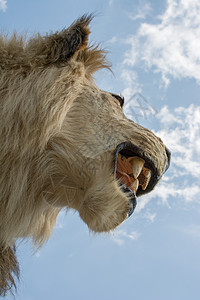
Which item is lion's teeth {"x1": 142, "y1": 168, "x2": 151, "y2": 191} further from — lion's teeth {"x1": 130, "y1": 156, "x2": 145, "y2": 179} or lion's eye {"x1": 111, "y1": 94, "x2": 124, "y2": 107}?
lion's eye {"x1": 111, "y1": 94, "x2": 124, "y2": 107}

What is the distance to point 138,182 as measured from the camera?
86.5 inches

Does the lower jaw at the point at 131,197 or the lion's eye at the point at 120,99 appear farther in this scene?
the lion's eye at the point at 120,99

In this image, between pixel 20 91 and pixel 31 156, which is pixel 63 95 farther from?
pixel 31 156

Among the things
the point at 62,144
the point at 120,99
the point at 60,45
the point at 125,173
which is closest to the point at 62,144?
the point at 62,144

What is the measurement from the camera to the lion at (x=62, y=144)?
6.21 feet

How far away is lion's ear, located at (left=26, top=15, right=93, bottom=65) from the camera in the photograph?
2.03m

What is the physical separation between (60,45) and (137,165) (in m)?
0.77

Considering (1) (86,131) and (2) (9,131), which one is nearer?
(2) (9,131)

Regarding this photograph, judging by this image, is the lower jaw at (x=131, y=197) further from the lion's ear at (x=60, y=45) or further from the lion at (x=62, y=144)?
the lion's ear at (x=60, y=45)

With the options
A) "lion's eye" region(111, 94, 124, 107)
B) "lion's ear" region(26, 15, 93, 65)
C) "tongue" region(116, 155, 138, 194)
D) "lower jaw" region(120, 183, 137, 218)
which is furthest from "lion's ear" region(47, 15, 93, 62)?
"lower jaw" region(120, 183, 137, 218)

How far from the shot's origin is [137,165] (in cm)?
212

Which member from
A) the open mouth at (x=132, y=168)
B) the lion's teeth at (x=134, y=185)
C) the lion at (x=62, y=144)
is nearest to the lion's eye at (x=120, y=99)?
the lion at (x=62, y=144)

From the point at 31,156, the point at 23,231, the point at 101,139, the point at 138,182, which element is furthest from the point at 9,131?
the point at 138,182

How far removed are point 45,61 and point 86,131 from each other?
1.40ft
